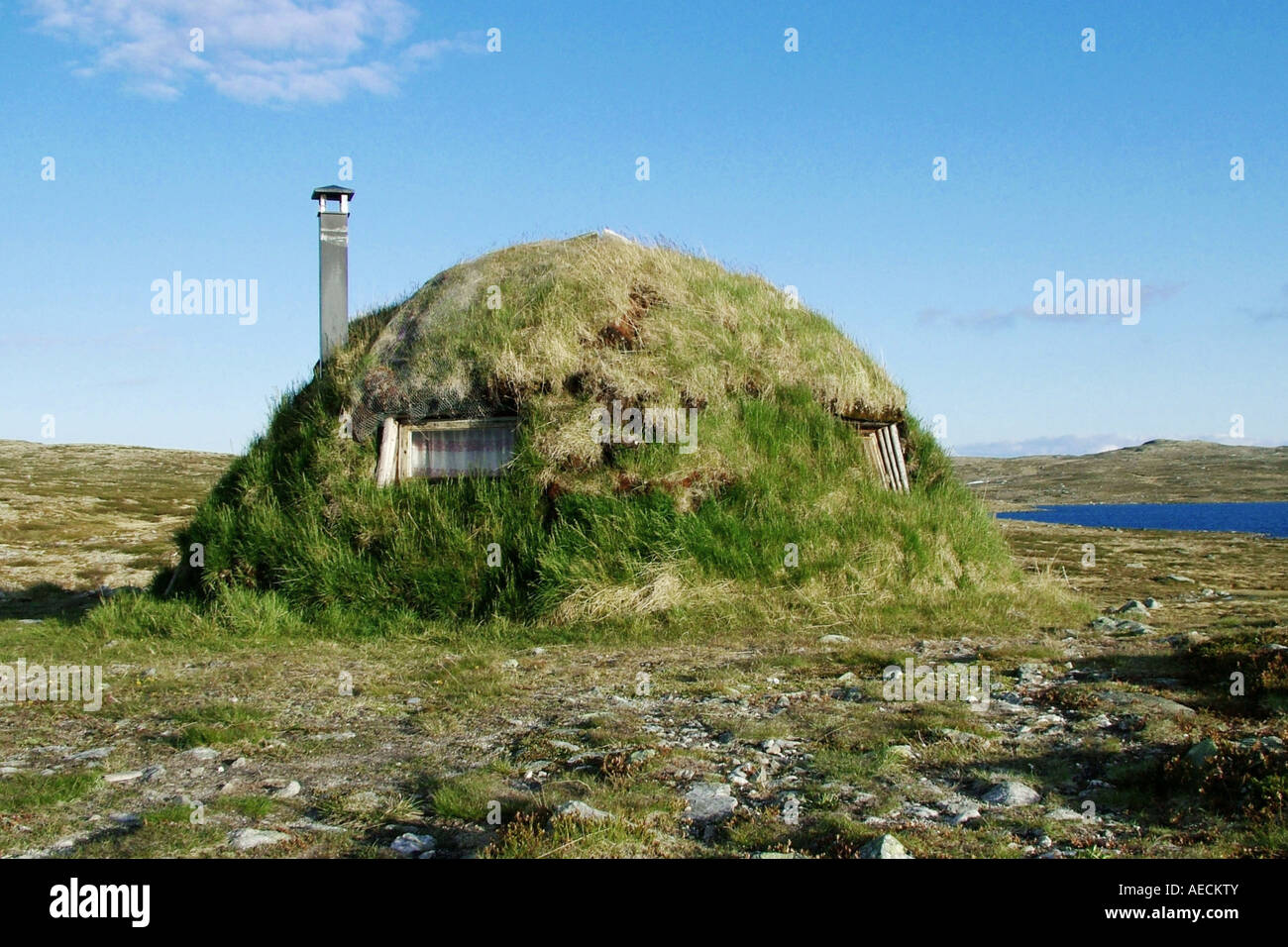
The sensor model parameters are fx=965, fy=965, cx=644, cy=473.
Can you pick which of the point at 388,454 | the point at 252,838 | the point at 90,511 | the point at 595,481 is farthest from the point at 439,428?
the point at 90,511

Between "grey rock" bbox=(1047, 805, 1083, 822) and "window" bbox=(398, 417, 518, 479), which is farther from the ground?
"window" bbox=(398, 417, 518, 479)

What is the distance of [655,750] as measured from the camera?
6.61 m

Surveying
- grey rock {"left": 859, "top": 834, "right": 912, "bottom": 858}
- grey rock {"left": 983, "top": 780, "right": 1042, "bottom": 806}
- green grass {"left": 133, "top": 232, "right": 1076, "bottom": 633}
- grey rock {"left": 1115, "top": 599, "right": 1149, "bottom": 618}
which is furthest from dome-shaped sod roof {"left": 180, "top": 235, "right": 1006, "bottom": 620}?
grey rock {"left": 859, "top": 834, "right": 912, "bottom": 858}

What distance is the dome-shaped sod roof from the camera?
12.0 m

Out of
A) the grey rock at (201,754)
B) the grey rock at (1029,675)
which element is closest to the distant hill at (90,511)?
the grey rock at (201,754)

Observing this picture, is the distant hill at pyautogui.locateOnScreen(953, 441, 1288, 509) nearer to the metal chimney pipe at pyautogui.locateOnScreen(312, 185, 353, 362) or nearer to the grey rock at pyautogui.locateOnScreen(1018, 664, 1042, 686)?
the metal chimney pipe at pyautogui.locateOnScreen(312, 185, 353, 362)

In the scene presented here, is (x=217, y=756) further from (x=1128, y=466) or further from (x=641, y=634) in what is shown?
(x=1128, y=466)

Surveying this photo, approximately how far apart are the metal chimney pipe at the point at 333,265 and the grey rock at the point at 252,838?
11402 millimetres

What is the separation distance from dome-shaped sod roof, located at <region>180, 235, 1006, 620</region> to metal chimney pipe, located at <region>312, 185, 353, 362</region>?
47.1 inches

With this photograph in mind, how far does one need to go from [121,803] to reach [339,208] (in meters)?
12.5

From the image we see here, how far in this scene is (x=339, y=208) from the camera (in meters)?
16.3

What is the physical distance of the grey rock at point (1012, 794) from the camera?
544cm

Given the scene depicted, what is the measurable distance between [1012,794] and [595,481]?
7813mm
